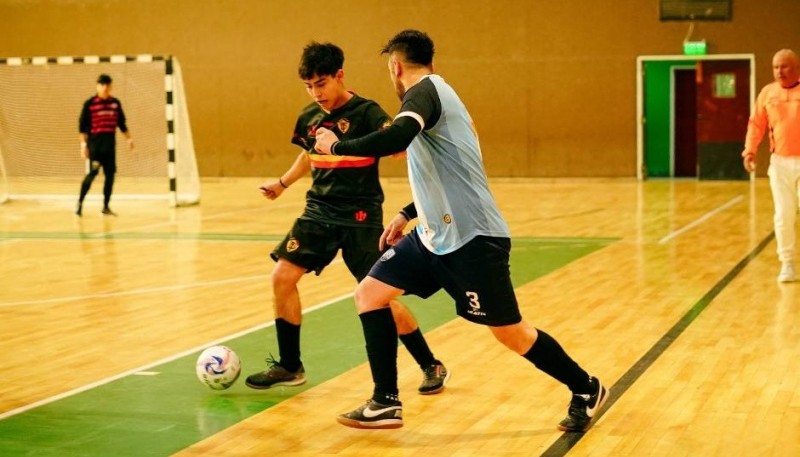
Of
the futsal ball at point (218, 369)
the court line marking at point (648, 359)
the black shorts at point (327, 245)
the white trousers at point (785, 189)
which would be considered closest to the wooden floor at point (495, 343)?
the court line marking at point (648, 359)

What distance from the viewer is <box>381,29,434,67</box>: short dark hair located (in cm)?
530

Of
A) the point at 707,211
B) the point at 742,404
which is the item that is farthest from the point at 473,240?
the point at 707,211

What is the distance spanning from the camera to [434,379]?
642 cm

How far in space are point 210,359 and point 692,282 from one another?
5245 millimetres

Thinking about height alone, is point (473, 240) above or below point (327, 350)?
above

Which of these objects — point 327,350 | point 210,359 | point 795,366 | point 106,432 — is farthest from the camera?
point 327,350

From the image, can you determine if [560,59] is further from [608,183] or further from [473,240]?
[473,240]

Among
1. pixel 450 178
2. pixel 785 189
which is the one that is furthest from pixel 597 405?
pixel 785 189

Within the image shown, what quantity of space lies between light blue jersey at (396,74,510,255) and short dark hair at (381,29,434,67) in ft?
0.36

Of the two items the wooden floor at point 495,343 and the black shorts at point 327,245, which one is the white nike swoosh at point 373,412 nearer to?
the wooden floor at point 495,343

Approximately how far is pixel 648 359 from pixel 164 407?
2.84m

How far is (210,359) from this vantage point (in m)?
6.44

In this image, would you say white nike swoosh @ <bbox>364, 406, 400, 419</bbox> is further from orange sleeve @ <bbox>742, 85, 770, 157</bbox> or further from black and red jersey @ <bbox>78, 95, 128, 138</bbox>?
black and red jersey @ <bbox>78, 95, 128, 138</bbox>

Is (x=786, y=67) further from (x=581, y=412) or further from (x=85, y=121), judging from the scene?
(x=85, y=121)
